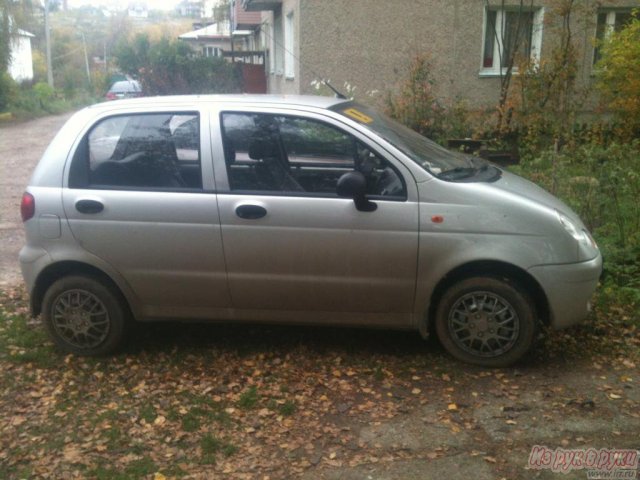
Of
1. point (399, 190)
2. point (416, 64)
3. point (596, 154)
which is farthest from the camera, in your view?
point (416, 64)

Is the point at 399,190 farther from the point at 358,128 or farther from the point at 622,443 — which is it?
the point at 622,443

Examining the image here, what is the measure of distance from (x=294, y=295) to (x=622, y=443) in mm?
2188

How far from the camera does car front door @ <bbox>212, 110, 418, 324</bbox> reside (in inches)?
191

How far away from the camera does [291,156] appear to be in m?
5.21

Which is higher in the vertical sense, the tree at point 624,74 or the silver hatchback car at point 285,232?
the tree at point 624,74

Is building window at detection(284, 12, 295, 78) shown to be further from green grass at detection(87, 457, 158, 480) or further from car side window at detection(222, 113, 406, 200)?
green grass at detection(87, 457, 158, 480)

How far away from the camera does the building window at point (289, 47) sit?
57.7 feet

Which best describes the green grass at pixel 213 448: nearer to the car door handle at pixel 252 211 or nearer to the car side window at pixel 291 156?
the car door handle at pixel 252 211

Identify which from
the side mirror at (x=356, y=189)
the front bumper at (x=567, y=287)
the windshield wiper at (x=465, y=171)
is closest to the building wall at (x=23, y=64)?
the windshield wiper at (x=465, y=171)

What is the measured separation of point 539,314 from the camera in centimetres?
503

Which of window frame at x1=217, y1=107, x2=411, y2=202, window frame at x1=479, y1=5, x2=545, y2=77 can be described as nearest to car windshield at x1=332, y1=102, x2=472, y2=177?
window frame at x1=217, y1=107, x2=411, y2=202

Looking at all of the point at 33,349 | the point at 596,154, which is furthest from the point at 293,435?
the point at 596,154

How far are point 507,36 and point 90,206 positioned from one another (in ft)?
40.8

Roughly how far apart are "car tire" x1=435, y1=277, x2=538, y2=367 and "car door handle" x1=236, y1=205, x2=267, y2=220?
132cm
